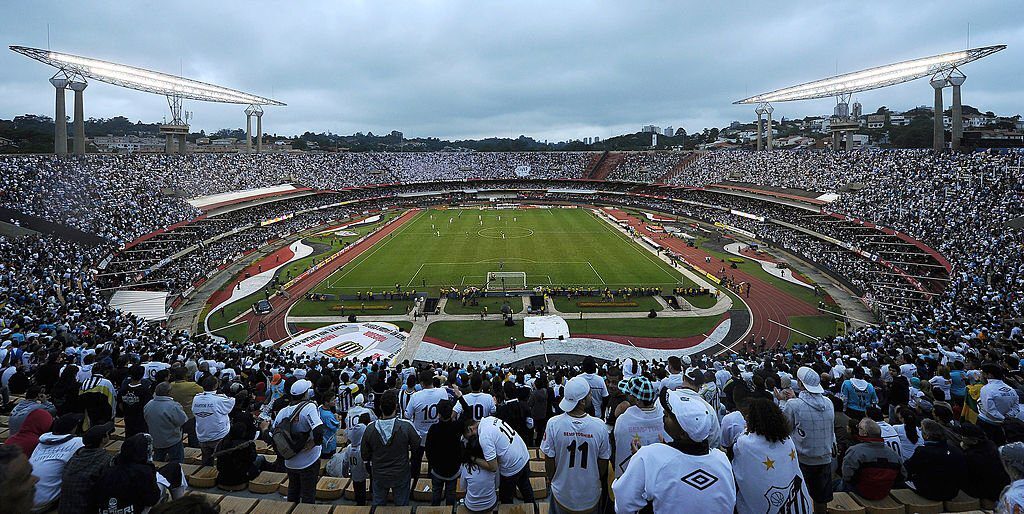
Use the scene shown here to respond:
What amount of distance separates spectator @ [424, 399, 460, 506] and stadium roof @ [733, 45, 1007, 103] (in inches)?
2370

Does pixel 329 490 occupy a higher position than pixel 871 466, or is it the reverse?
pixel 871 466

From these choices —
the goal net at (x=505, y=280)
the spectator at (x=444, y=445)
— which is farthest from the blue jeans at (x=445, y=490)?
the goal net at (x=505, y=280)

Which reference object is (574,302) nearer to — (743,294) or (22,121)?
(743,294)

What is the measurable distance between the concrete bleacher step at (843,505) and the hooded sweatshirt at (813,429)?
1.34ft

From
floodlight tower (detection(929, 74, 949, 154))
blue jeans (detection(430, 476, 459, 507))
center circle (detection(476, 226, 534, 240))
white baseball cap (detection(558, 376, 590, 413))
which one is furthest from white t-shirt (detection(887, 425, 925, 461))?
floodlight tower (detection(929, 74, 949, 154))

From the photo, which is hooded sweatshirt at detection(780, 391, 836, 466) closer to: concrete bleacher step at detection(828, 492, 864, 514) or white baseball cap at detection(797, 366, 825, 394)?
white baseball cap at detection(797, 366, 825, 394)

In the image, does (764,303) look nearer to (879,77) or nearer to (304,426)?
(304,426)

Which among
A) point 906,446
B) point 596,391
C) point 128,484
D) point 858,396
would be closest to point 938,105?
point 858,396

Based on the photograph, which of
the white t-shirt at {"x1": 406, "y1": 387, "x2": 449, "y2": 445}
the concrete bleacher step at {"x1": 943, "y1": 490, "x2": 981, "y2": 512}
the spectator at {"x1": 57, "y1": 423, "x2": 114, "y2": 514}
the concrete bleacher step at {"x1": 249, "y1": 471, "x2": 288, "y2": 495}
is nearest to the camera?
the spectator at {"x1": 57, "y1": 423, "x2": 114, "y2": 514}

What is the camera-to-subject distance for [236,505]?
5.62m

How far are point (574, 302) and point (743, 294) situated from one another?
480 inches

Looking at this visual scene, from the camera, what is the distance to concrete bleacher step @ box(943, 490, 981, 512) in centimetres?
578

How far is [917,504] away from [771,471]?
9.61ft

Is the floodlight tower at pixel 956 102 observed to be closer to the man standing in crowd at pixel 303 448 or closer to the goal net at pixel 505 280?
the goal net at pixel 505 280
